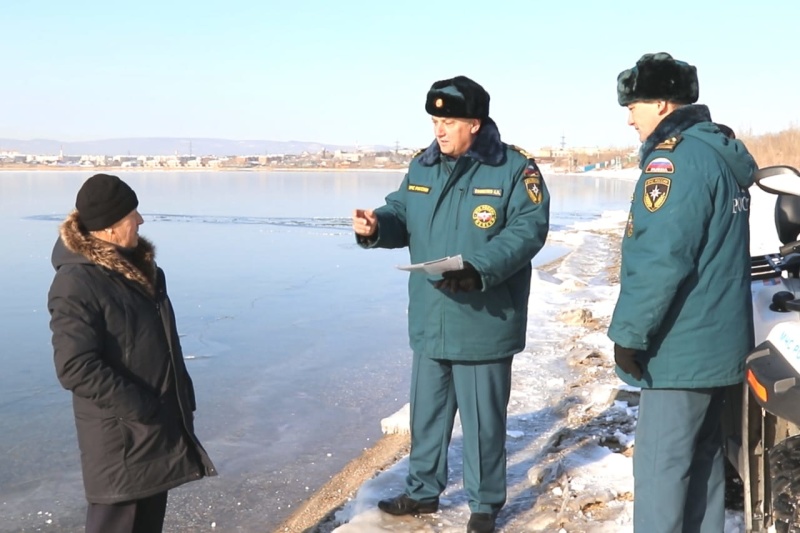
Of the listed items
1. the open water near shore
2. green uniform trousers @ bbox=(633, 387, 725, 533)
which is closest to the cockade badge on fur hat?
green uniform trousers @ bbox=(633, 387, 725, 533)

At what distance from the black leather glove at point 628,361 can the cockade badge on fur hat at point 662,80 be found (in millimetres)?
823

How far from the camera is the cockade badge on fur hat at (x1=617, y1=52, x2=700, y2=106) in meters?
2.56

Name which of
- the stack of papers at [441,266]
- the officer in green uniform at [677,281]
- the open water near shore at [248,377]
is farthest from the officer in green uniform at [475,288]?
the open water near shore at [248,377]

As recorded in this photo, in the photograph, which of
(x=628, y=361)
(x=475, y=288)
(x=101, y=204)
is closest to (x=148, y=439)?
(x=101, y=204)

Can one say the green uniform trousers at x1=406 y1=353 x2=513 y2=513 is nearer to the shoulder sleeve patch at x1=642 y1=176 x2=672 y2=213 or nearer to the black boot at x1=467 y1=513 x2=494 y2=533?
the black boot at x1=467 y1=513 x2=494 y2=533

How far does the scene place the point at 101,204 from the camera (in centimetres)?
261

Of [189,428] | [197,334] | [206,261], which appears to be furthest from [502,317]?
[206,261]

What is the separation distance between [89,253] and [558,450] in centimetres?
265

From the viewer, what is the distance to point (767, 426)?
2596mm

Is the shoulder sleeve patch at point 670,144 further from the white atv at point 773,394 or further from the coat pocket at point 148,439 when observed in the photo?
the coat pocket at point 148,439

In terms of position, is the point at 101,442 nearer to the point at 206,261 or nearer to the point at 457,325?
the point at 457,325

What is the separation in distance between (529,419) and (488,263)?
2.29 metres

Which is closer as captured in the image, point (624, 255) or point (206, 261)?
point (624, 255)

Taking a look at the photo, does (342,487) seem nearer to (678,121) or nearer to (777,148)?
(678,121)
